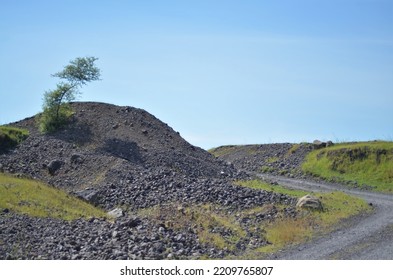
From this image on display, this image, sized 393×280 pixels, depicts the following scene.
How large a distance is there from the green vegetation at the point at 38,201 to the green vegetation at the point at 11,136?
12301 mm

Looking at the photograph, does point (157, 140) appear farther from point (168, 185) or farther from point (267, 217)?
point (267, 217)

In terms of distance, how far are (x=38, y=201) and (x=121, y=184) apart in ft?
26.6

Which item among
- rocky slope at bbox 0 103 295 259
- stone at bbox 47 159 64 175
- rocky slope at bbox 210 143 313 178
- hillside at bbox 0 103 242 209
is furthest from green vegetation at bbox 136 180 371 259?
rocky slope at bbox 210 143 313 178

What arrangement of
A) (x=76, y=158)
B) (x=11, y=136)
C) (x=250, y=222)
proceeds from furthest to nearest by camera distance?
(x=11, y=136) < (x=76, y=158) < (x=250, y=222)

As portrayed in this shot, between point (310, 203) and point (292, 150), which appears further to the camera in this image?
point (292, 150)

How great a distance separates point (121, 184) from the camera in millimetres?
33062

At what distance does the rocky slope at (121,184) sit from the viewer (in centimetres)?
1942

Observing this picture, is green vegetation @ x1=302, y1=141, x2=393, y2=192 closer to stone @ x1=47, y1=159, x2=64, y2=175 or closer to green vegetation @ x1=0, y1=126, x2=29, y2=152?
stone @ x1=47, y1=159, x2=64, y2=175

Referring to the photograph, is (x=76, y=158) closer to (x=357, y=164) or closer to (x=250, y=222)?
(x=250, y=222)

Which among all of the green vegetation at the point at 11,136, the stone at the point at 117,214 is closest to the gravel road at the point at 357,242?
the stone at the point at 117,214

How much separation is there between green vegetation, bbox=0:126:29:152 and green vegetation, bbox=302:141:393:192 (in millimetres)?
24286

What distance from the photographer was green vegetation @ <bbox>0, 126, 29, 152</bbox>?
41.2 m

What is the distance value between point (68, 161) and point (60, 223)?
1637 centimetres

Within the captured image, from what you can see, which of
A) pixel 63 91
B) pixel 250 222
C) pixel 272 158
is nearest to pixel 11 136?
pixel 63 91
